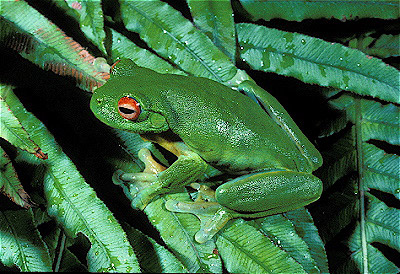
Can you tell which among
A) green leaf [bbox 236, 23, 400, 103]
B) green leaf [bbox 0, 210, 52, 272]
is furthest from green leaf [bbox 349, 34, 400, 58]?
green leaf [bbox 0, 210, 52, 272]

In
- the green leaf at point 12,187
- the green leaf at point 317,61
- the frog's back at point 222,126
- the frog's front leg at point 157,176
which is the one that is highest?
the green leaf at point 317,61

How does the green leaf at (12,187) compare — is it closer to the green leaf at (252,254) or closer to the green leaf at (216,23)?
the green leaf at (252,254)

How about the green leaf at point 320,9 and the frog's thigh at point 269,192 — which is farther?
the green leaf at point 320,9

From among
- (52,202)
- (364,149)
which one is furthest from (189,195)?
(364,149)

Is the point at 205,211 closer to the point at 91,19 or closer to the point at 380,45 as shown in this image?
the point at 91,19

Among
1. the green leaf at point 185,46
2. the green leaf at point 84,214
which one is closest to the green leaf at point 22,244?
the green leaf at point 84,214

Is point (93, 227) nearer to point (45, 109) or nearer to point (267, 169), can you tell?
point (45, 109)

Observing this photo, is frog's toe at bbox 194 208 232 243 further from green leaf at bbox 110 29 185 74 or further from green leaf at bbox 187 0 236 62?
green leaf at bbox 187 0 236 62
